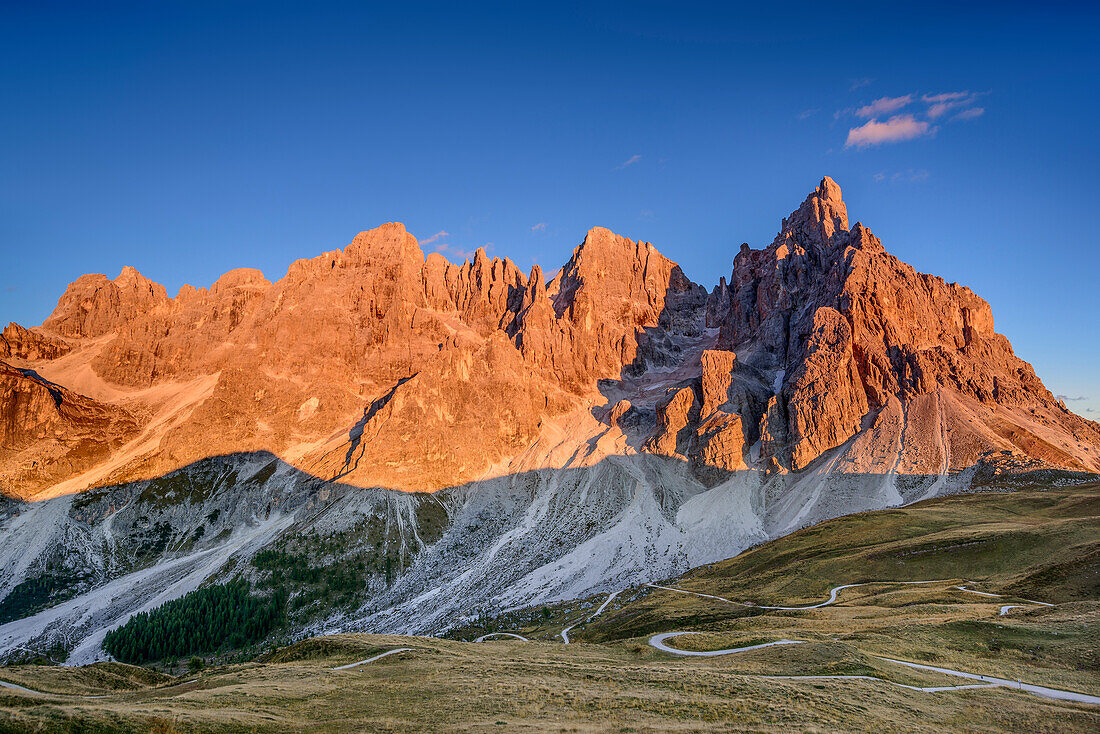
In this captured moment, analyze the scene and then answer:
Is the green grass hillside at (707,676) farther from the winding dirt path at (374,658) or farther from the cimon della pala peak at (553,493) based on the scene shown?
the cimon della pala peak at (553,493)

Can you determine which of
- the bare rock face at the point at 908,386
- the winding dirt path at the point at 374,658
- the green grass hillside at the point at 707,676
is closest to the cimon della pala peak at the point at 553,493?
the bare rock face at the point at 908,386

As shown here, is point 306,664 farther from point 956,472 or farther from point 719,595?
point 956,472

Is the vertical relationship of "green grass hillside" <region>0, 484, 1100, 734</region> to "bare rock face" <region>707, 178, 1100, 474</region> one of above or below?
below

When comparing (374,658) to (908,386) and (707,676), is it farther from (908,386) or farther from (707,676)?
(908,386)

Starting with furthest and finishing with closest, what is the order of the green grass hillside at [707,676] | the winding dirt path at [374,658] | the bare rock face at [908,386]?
1. the bare rock face at [908,386]
2. the winding dirt path at [374,658]
3. the green grass hillside at [707,676]

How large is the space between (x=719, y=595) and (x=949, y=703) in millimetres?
67430

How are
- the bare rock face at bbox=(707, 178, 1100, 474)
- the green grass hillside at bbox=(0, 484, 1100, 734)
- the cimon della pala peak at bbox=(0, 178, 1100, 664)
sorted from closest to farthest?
the green grass hillside at bbox=(0, 484, 1100, 734) < the cimon della pala peak at bbox=(0, 178, 1100, 664) < the bare rock face at bbox=(707, 178, 1100, 474)

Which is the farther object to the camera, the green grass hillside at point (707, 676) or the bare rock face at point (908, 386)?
the bare rock face at point (908, 386)

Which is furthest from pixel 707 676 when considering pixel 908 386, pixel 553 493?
pixel 908 386

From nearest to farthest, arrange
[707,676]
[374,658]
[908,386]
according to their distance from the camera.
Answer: [707,676] < [374,658] < [908,386]

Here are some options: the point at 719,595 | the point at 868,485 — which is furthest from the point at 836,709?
the point at 868,485

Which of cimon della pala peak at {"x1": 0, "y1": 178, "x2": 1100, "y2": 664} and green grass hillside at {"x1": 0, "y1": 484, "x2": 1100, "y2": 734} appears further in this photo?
cimon della pala peak at {"x1": 0, "y1": 178, "x2": 1100, "y2": 664}

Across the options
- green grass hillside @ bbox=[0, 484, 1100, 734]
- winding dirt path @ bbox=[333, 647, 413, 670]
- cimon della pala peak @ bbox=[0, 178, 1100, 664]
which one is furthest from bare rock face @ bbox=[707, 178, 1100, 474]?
winding dirt path @ bbox=[333, 647, 413, 670]

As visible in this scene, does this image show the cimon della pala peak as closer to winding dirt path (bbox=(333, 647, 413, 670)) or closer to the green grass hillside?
the green grass hillside
